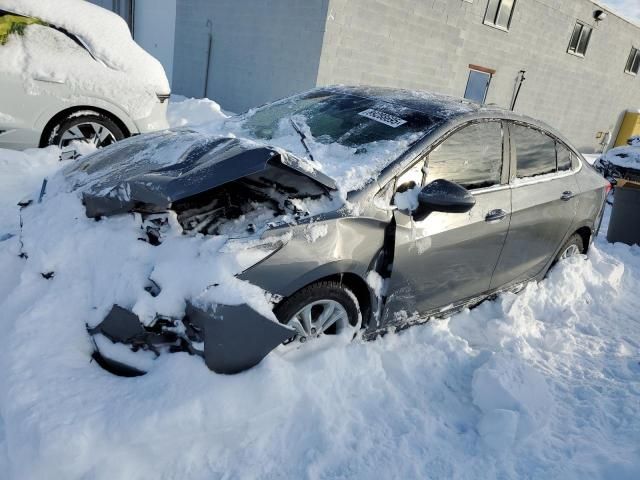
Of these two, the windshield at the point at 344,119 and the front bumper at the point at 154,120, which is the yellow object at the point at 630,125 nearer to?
the front bumper at the point at 154,120

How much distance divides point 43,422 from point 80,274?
0.68 metres

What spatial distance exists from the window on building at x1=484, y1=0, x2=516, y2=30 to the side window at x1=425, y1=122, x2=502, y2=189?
11.0 metres

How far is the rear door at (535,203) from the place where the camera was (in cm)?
324

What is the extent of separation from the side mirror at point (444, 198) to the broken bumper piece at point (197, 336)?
3.35 ft

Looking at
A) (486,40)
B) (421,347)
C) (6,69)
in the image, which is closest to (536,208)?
(421,347)

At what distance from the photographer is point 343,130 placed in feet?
9.65

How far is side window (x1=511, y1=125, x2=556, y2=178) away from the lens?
3.28 m

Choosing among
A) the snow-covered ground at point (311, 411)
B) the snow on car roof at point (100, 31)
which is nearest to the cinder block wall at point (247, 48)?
the snow on car roof at point (100, 31)

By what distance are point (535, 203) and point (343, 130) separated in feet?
5.00

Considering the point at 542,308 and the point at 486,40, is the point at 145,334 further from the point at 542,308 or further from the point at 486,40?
the point at 486,40

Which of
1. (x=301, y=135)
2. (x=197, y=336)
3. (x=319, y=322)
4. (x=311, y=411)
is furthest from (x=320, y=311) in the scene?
(x=301, y=135)

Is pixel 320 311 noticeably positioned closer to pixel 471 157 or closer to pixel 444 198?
pixel 444 198

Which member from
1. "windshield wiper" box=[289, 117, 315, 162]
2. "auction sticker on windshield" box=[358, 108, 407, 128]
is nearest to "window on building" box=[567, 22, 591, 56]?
"auction sticker on windshield" box=[358, 108, 407, 128]

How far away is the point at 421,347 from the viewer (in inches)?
109
